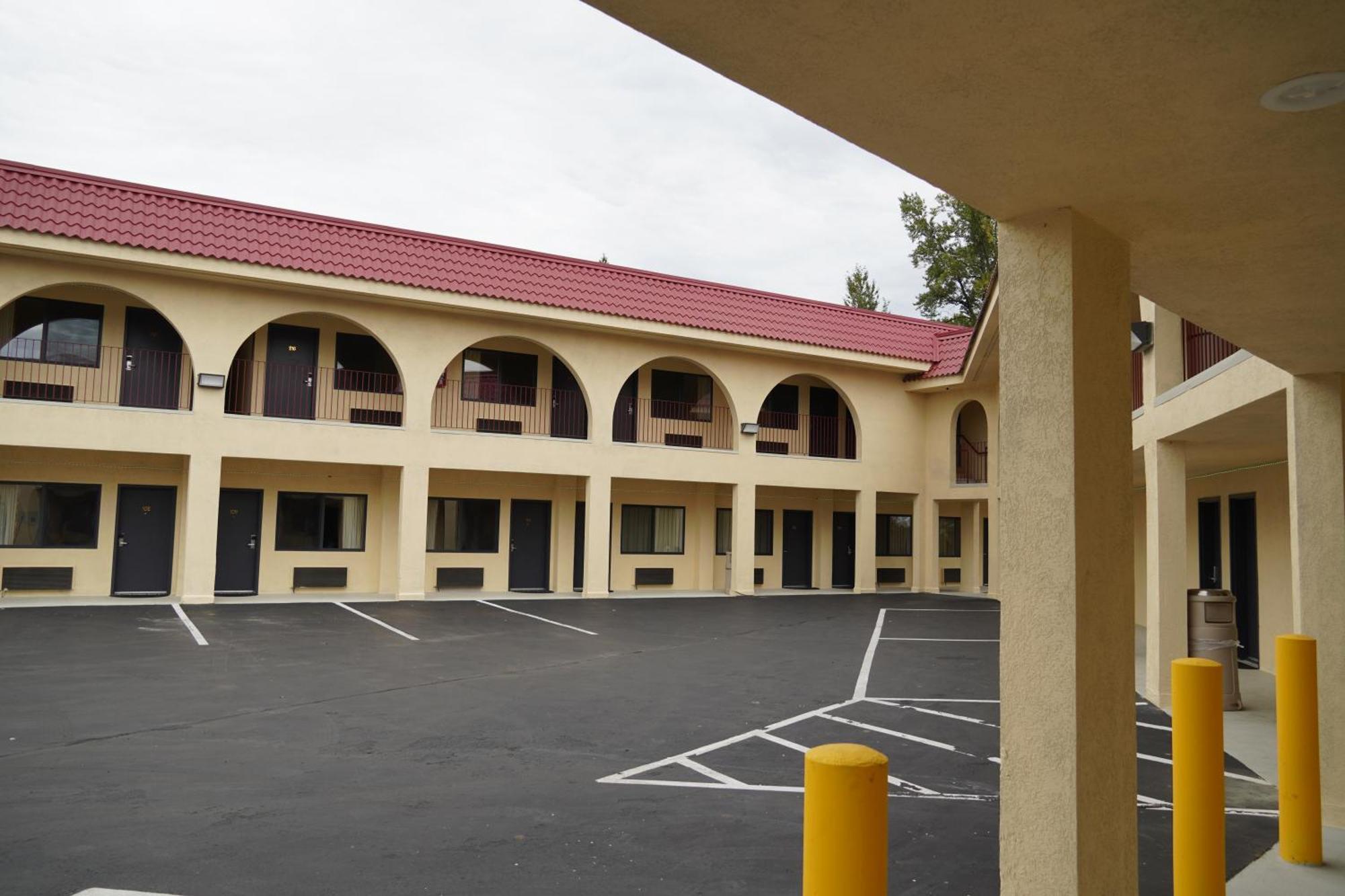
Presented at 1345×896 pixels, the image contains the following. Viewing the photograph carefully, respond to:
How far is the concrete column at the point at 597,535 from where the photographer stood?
2361cm

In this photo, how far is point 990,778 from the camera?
25.6ft

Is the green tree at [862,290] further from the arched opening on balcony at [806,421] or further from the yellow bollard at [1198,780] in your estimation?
the yellow bollard at [1198,780]

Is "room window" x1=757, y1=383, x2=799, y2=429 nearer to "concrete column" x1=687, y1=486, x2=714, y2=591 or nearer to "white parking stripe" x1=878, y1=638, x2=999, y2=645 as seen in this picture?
"concrete column" x1=687, y1=486, x2=714, y2=591

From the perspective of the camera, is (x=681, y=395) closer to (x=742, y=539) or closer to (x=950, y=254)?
(x=742, y=539)

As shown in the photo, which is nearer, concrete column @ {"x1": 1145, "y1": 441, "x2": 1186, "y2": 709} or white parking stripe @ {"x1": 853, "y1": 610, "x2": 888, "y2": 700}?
concrete column @ {"x1": 1145, "y1": 441, "x2": 1186, "y2": 709}

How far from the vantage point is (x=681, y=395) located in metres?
27.5

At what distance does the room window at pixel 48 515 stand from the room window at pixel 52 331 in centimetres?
267

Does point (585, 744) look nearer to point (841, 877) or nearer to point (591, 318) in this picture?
point (841, 877)

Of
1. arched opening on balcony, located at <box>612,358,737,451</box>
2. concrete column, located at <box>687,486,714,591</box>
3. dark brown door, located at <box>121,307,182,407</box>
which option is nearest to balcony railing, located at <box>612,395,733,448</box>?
arched opening on balcony, located at <box>612,358,737,451</box>

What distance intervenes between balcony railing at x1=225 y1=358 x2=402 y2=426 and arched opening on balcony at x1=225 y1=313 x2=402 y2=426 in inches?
0.6

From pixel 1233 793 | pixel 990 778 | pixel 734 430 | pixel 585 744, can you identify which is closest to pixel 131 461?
pixel 734 430

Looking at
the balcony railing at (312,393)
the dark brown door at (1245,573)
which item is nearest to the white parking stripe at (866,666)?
the dark brown door at (1245,573)

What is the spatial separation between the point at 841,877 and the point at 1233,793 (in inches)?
280

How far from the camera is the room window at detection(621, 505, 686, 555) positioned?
26.3 meters
